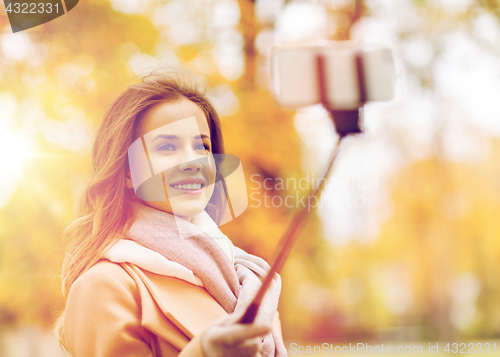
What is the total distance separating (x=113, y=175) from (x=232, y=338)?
777mm

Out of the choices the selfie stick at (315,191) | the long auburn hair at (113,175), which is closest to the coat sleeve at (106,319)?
the long auburn hair at (113,175)

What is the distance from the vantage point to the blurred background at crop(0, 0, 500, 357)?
3447 mm

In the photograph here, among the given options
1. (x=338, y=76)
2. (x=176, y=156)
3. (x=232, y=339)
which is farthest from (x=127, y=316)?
(x=338, y=76)

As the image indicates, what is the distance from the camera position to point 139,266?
1189 millimetres

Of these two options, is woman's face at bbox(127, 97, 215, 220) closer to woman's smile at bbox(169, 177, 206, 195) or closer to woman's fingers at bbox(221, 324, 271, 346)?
woman's smile at bbox(169, 177, 206, 195)

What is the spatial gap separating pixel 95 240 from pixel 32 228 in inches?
107

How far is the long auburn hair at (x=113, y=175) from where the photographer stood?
1330 mm

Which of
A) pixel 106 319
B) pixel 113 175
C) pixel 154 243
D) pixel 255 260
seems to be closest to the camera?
pixel 106 319

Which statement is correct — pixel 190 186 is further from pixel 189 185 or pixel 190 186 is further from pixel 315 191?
pixel 315 191

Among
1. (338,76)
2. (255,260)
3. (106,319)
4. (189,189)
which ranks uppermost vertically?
(338,76)

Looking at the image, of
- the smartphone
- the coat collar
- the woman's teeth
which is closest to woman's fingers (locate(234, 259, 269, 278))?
the coat collar

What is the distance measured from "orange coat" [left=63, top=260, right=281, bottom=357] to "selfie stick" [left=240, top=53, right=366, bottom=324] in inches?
13.9

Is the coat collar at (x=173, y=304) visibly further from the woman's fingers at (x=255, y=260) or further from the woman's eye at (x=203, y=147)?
the woman's eye at (x=203, y=147)

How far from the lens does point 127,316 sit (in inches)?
42.9
